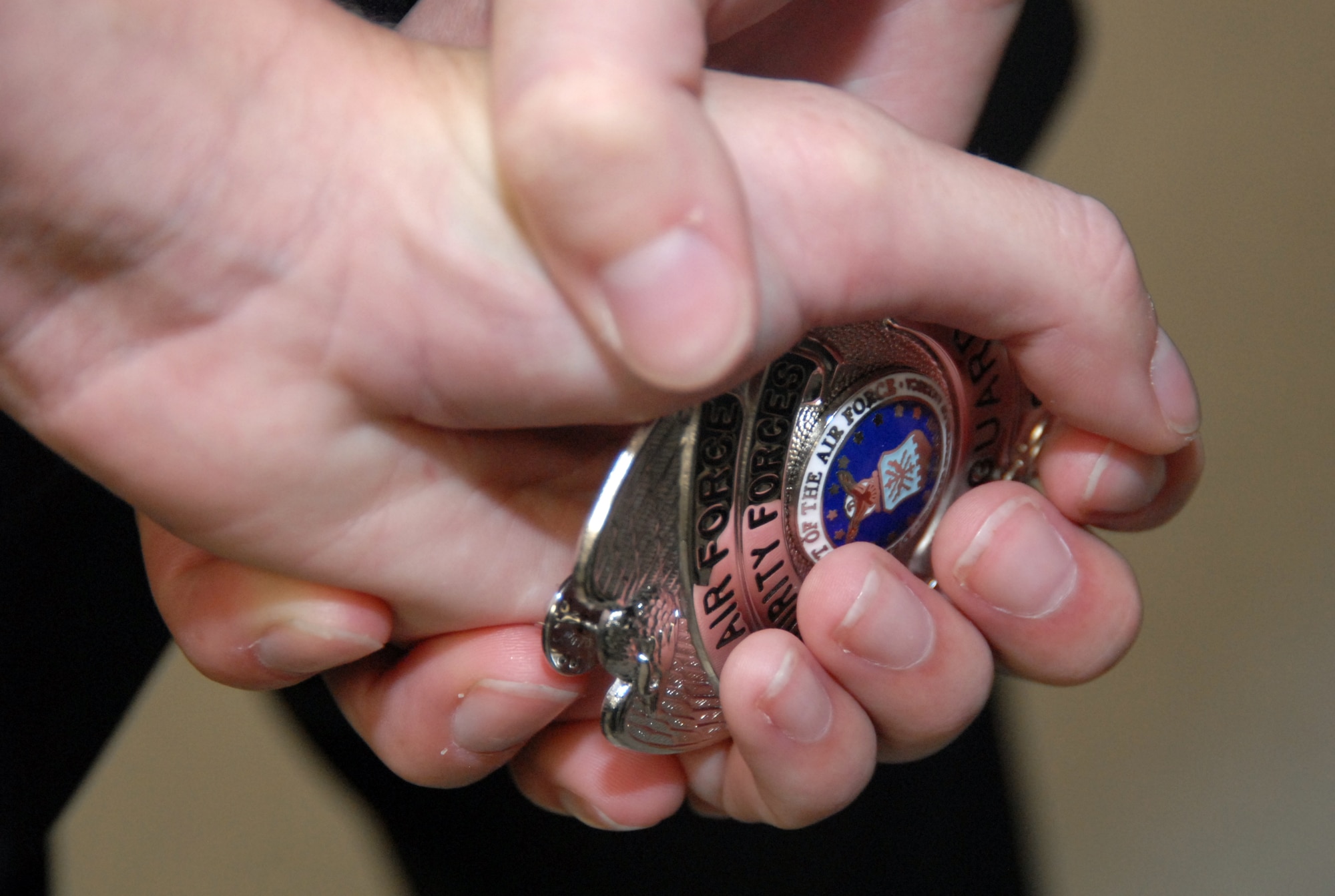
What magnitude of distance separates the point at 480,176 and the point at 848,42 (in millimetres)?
318

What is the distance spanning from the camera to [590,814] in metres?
0.52

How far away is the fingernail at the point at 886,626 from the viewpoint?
17.4 inches

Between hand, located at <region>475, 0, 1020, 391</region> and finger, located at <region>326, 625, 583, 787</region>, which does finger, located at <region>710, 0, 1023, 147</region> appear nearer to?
hand, located at <region>475, 0, 1020, 391</region>

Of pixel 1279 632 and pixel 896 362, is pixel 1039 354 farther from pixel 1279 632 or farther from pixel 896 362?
pixel 1279 632

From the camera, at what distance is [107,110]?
30 centimetres

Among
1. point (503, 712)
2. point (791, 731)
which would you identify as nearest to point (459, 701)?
point (503, 712)

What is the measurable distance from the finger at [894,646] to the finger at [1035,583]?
0.02 meters

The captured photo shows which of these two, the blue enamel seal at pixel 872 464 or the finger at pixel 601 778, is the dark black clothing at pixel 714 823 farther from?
the blue enamel seal at pixel 872 464

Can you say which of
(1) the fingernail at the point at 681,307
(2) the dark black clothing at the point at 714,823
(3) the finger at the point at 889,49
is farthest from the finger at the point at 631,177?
(2) the dark black clothing at the point at 714,823

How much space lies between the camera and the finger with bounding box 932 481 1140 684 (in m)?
0.48

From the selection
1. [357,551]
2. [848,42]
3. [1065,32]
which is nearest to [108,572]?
[357,551]

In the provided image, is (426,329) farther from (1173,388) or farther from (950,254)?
(1173,388)

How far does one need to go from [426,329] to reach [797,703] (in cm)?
24

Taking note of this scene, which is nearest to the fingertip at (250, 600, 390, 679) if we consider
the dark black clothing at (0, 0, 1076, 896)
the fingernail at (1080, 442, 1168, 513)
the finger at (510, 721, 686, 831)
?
the finger at (510, 721, 686, 831)
